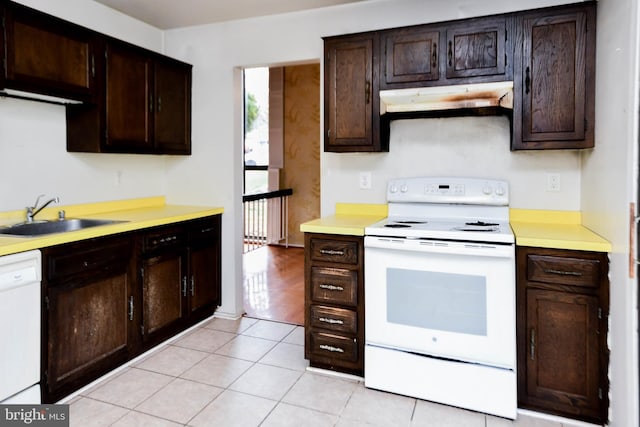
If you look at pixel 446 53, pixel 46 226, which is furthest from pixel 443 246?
pixel 46 226

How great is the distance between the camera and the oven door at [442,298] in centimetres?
220

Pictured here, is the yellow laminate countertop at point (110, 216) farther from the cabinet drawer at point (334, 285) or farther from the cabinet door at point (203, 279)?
the cabinet drawer at point (334, 285)

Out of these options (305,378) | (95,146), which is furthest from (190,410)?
(95,146)

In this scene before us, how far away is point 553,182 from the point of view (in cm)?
270

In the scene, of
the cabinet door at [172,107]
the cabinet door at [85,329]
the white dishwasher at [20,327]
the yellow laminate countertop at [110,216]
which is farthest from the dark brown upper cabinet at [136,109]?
the white dishwasher at [20,327]

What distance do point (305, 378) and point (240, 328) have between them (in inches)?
39.2

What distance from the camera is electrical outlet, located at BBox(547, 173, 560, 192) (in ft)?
8.84

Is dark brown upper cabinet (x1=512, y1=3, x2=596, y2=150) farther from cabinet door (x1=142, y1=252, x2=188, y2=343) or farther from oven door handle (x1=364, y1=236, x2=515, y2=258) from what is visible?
cabinet door (x1=142, y1=252, x2=188, y2=343)

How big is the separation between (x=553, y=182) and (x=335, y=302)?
5.01ft

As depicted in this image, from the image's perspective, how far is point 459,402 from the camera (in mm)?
2295

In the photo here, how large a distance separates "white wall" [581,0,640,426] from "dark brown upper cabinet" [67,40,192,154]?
9.48ft

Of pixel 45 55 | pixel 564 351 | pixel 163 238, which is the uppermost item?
pixel 45 55

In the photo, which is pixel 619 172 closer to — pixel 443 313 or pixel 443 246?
pixel 443 246

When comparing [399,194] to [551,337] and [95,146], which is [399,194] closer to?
[551,337]
